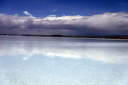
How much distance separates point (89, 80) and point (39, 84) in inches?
41.9

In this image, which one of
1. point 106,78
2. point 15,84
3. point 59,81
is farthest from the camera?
point 106,78

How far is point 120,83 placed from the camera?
138 inches

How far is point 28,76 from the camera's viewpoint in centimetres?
391

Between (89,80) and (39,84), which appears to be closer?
(39,84)

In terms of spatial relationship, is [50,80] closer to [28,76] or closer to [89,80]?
[28,76]

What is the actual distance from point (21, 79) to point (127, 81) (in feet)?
7.31

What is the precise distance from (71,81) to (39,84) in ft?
2.21

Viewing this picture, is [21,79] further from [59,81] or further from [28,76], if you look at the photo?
[59,81]

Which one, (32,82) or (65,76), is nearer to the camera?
(32,82)

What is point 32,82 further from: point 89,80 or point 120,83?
point 120,83

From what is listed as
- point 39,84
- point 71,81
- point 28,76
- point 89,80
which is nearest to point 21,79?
point 28,76

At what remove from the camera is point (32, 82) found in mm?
3451

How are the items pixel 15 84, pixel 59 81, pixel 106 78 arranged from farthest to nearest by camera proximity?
pixel 106 78 → pixel 59 81 → pixel 15 84

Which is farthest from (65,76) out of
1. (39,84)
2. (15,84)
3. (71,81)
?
(15,84)
